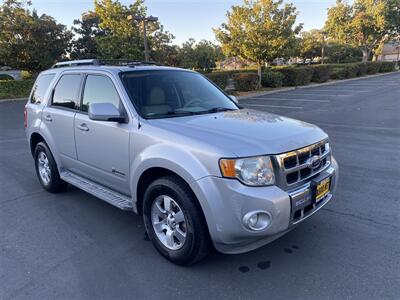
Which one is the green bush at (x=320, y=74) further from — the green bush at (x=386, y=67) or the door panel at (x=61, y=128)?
the door panel at (x=61, y=128)

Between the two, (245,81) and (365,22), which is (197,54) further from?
(365,22)

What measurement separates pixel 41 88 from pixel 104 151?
2166 mm

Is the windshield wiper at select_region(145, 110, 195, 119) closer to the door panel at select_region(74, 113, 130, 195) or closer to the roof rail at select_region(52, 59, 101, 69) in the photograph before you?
the door panel at select_region(74, 113, 130, 195)

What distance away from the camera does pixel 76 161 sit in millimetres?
4176

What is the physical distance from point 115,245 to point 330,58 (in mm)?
62490

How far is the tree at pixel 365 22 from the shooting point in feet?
128

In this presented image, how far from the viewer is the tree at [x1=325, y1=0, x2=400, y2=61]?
3894 centimetres

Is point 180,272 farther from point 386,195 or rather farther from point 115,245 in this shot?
point 386,195

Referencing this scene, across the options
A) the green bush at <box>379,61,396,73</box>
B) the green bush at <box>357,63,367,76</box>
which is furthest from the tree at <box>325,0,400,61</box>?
the green bush at <box>357,63,367,76</box>

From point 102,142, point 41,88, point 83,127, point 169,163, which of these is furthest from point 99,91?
point 41,88

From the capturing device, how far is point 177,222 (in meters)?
2.97

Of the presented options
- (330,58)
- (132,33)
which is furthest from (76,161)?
(330,58)

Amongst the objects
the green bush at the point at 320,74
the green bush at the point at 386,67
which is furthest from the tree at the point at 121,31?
the green bush at the point at 386,67

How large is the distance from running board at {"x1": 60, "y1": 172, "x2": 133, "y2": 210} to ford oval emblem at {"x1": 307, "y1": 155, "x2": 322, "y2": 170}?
5.85 feet
